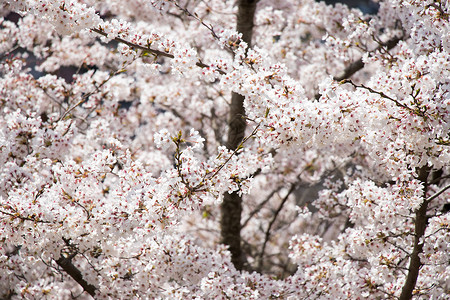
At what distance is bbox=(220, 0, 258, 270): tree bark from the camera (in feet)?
22.7

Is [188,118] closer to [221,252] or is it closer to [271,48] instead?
[271,48]

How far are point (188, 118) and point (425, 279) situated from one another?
6.21m

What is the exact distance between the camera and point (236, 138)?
6.48 m

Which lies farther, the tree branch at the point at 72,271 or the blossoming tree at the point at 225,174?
the tree branch at the point at 72,271

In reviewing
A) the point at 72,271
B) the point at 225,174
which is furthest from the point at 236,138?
the point at 72,271

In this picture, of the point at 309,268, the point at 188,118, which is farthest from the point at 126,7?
the point at 309,268

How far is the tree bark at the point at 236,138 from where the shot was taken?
692 centimetres

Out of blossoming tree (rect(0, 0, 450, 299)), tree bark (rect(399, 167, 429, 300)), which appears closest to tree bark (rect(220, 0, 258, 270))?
blossoming tree (rect(0, 0, 450, 299))

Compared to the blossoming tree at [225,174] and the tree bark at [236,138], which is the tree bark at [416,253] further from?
the tree bark at [236,138]

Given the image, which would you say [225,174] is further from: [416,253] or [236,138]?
[236,138]

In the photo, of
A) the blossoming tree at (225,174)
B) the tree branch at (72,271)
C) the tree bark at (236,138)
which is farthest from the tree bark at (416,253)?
the tree branch at (72,271)

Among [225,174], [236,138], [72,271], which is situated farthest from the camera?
[236,138]

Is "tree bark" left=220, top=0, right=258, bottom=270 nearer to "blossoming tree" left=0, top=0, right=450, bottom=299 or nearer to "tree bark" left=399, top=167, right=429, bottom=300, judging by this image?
"blossoming tree" left=0, top=0, right=450, bottom=299

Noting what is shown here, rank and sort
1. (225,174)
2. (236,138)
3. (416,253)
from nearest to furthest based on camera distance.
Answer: (225,174)
(416,253)
(236,138)
